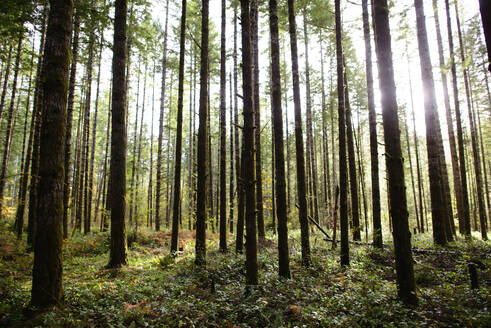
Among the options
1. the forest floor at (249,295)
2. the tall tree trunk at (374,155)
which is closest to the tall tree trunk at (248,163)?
the forest floor at (249,295)

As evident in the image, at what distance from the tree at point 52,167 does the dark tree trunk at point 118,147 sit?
324 centimetres

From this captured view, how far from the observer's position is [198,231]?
8820 mm

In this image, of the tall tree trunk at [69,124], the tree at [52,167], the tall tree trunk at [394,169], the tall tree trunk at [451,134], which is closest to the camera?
the tree at [52,167]

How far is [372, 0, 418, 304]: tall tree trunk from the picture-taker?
5.05 meters

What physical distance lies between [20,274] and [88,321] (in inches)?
194

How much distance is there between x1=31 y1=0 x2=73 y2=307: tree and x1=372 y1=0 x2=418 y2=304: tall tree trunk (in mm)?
6595

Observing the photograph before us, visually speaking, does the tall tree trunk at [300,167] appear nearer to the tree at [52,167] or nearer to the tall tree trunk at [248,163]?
the tall tree trunk at [248,163]

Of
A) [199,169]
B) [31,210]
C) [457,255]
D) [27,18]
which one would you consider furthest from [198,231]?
[27,18]

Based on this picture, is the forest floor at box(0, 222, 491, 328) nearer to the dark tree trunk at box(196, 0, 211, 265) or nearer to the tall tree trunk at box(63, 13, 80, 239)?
the dark tree trunk at box(196, 0, 211, 265)

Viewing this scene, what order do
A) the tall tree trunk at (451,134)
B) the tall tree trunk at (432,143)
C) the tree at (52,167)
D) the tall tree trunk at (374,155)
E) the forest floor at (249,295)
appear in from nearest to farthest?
the tree at (52,167) < the forest floor at (249,295) < the tall tree trunk at (432,143) < the tall tree trunk at (374,155) < the tall tree trunk at (451,134)

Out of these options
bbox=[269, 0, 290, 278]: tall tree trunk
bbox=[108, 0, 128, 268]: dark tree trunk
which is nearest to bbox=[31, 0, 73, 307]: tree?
bbox=[108, 0, 128, 268]: dark tree trunk

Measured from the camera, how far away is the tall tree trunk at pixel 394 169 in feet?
16.6

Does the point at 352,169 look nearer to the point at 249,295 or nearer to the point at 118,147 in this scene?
the point at 249,295

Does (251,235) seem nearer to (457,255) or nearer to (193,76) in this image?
(457,255)
